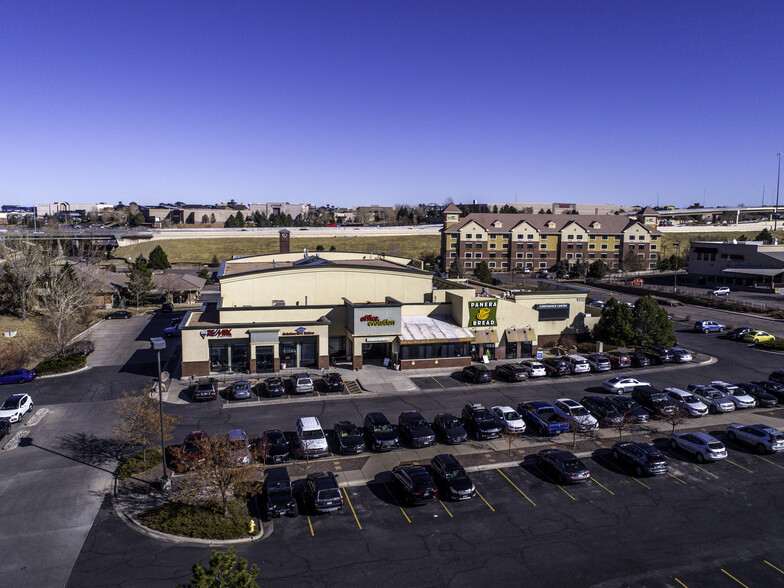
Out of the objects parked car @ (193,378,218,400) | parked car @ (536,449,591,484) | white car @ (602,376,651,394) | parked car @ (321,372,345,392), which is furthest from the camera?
white car @ (602,376,651,394)

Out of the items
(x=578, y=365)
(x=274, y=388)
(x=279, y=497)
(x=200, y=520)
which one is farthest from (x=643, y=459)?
(x=274, y=388)

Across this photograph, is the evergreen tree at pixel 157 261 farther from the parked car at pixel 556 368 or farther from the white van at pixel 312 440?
the white van at pixel 312 440

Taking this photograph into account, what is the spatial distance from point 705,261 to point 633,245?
52.2ft

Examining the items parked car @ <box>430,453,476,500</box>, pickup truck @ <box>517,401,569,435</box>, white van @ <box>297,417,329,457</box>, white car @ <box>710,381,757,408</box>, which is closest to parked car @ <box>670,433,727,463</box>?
pickup truck @ <box>517,401,569,435</box>

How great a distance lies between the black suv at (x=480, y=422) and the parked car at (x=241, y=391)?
15.0m

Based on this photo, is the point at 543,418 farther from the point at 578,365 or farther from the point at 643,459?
the point at 578,365

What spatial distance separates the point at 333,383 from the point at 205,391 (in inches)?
343

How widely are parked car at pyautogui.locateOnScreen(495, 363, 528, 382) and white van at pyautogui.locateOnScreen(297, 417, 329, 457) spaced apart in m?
17.6

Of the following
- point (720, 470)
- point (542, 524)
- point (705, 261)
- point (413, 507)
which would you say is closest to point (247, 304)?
point (413, 507)

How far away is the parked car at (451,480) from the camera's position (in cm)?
2344

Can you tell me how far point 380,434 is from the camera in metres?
29.0

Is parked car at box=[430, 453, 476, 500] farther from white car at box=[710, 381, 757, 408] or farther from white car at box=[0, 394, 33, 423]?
white car at box=[0, 394, 33, 423]

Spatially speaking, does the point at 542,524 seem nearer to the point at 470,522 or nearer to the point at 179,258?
the point at 470,522

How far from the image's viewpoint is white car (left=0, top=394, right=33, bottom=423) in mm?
31734
